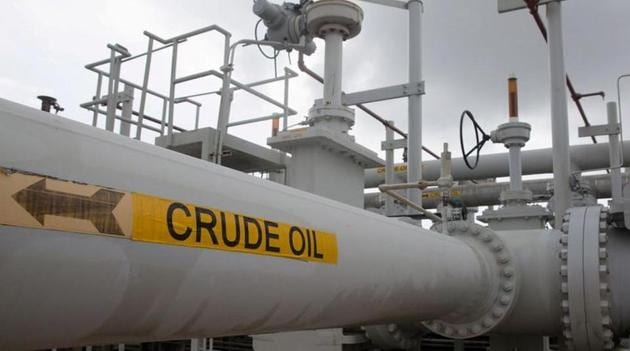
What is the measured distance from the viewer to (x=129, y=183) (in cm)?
112

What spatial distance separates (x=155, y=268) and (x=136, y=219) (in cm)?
10

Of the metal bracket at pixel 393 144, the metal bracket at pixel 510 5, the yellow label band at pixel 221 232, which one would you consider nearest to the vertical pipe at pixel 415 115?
the metal bracket at pixel 510 5

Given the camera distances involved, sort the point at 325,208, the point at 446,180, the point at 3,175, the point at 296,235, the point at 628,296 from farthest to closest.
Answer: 1. the point at 446,180
2. the point at 628,296
3. the point at 325,208
4. the point at 296,235
5. the point at 3,175

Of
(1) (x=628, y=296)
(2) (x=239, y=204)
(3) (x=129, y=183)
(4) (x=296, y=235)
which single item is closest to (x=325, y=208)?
(4) (x=296, y=235)

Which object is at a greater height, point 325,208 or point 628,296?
point 325,208

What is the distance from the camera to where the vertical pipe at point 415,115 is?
4508mm

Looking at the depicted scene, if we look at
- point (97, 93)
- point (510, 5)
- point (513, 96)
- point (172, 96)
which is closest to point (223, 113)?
point (172, 96)

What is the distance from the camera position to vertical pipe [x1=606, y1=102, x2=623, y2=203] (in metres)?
4.15

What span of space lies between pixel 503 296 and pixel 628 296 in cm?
53

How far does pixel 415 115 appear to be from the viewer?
454 cm

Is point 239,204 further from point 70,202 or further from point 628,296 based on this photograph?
point 628,296

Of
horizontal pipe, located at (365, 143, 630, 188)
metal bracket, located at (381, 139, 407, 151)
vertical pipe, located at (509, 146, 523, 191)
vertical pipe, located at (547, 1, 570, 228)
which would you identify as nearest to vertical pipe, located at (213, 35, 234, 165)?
vertical pipe, located at (547, 1, 570, 228)

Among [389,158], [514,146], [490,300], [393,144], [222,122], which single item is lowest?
[490,300]

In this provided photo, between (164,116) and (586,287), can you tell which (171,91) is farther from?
(586,287)
